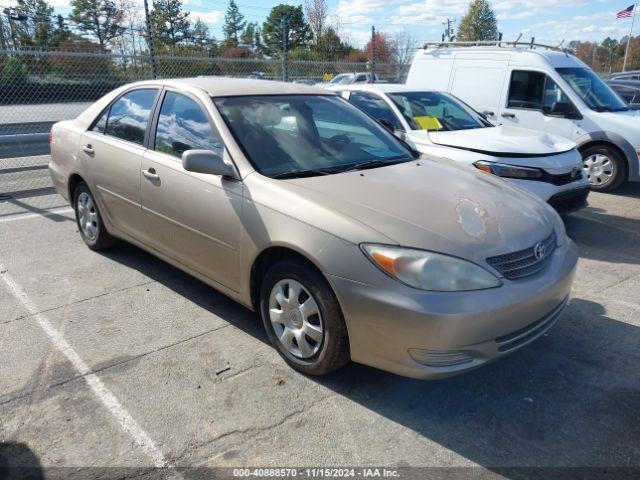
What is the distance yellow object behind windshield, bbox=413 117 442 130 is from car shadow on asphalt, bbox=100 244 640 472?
3.33 m

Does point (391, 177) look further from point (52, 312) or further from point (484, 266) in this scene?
point (52, 312)

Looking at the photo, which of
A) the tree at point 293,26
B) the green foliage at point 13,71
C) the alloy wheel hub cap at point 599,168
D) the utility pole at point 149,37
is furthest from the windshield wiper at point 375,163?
the tree at point 293,26

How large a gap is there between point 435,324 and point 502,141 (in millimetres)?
4034

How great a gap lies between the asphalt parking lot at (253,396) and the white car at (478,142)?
65.5 inches

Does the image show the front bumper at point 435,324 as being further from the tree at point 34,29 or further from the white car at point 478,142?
the tree at point 34,29

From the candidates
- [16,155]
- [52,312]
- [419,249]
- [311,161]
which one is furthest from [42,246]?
[419,249]

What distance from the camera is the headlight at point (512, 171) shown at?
5672 mm

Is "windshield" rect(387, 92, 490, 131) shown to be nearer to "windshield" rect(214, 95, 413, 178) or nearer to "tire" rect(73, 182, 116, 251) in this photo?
"windshield" rect(214, 95, 413, 178)

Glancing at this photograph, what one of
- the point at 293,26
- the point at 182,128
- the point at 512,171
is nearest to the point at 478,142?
the point at 512,171

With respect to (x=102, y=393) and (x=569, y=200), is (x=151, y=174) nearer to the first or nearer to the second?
(x=102, y=393)

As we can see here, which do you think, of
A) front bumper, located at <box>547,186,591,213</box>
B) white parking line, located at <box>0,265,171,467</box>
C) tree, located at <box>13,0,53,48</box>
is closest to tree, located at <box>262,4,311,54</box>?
tree, located at <box>13,0,53,48</box>

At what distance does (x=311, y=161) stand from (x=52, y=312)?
7.60 ft

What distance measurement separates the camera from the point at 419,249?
2699 millimetres

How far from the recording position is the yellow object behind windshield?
6496 millimetres
